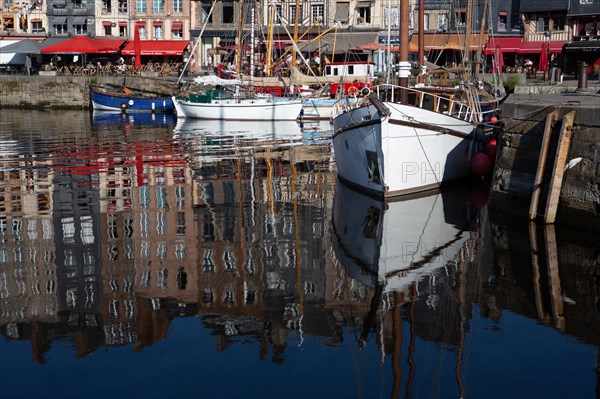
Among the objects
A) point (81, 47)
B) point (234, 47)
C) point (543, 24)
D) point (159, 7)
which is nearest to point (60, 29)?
point (159, 7)

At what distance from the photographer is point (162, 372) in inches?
→ 348

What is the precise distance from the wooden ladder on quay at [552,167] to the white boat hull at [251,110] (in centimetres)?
2753

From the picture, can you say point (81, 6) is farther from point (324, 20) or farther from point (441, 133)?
point (441, 133)

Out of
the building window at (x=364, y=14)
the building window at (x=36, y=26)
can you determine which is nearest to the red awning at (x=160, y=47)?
the building window at (x=36, y=26)

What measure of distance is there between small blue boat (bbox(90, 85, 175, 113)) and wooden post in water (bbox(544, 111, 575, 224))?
36.1 metres

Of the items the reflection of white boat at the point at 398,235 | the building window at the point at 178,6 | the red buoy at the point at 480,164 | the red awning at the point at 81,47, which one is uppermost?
the building window at the point at 178,6

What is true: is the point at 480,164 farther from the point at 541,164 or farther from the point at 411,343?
the point at 411,343

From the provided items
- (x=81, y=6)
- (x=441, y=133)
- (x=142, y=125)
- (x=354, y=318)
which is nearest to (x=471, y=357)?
(x=354, y=318)

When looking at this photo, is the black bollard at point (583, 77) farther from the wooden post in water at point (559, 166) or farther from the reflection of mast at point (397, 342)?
the reflection of mast at point (397, 342)

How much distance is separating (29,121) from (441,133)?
2883 cm

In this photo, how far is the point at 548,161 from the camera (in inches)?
617

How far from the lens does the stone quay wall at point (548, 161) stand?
14.8 meters

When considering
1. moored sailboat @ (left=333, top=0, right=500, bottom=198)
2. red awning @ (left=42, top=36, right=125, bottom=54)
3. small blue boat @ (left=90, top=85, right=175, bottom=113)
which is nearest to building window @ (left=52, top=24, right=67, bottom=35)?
red awning @ (left=42, top=36, right=125, bottom=54)

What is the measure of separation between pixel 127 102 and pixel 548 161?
37.1m
